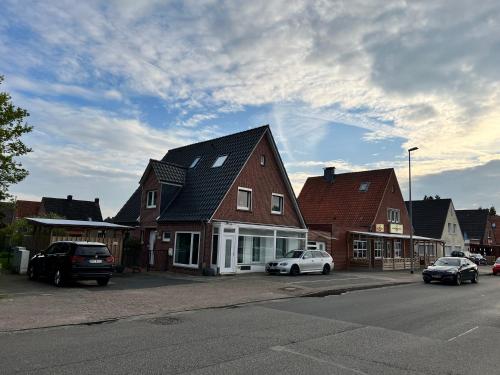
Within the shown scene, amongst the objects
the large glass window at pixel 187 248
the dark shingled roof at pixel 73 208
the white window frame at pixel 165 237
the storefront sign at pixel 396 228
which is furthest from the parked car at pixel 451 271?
the dark shingled roof at pixel 73 208

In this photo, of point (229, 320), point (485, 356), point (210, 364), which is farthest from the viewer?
point (229, 320)

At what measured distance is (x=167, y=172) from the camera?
1052 inches

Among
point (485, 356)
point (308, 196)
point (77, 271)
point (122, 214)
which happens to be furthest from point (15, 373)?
point (308, 196)

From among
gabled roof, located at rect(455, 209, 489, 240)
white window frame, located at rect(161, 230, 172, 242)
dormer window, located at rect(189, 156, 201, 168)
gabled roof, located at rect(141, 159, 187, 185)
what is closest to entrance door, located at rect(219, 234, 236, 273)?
white window frame, located at rect(161, 230, 172, 242)

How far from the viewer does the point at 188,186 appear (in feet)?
87.7

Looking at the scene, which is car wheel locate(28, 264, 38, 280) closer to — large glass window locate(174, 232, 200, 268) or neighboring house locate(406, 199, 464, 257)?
large glass window locate(174, 232, 200, 268)

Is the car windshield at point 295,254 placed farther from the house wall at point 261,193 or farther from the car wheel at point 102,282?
the car wheel at point 102,282

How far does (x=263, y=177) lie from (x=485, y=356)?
19.2 m

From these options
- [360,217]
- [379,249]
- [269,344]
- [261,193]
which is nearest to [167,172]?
[261,193]

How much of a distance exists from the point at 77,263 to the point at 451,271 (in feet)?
60.4

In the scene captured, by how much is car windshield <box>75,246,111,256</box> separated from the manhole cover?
6.64 metres

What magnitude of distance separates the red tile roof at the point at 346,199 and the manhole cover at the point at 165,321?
28466 mm

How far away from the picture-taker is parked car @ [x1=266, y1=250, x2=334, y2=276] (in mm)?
23406

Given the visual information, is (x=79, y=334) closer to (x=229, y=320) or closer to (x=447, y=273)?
(x=229, y=320)
